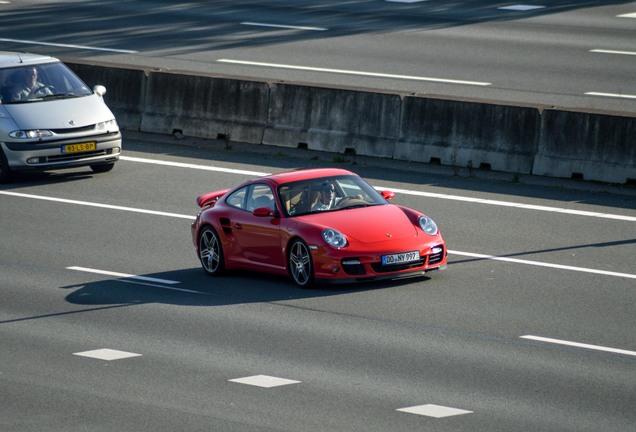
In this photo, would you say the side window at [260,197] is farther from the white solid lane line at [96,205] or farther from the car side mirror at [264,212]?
the white solid lane line at [96,205]

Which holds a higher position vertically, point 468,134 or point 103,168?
point 468,134

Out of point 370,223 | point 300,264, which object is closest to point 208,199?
point 300,264

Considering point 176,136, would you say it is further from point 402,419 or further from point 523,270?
point 402,419

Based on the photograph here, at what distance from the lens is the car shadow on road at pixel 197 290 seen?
47.2 ft

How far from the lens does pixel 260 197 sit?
51.6ft

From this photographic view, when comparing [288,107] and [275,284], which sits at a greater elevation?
[288,107]

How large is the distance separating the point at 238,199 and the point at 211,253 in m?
0.74

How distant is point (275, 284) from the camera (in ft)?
49.8

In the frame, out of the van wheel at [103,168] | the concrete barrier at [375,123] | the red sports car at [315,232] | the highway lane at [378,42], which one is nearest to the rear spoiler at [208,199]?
the red sports car at [315,232]

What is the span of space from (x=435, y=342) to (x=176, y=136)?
1271 cm

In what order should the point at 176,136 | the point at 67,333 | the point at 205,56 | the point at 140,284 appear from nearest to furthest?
the point at 67,333 → the point at 140,284 → the point at 176,136 → the point at 205,56

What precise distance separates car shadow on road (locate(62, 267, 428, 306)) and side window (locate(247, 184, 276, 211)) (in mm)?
866

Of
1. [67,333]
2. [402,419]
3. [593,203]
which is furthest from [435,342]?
[593,203]

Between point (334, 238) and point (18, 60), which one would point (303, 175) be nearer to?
point (334, 238)
